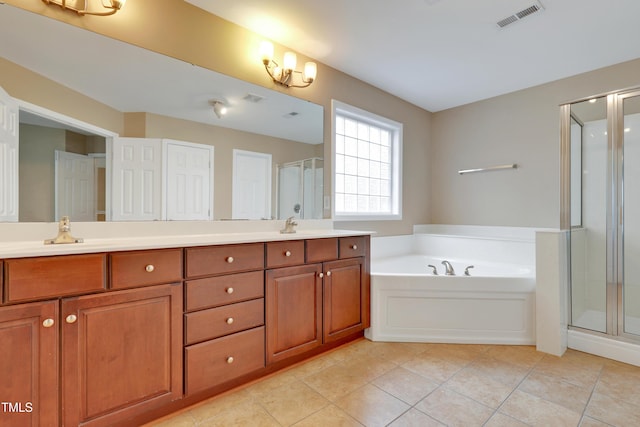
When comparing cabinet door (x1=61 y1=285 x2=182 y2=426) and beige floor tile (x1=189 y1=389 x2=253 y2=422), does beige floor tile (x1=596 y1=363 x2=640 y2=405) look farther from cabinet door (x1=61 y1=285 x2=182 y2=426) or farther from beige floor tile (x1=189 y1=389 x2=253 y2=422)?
cabinet door (x1=61 y1=285 x2=182 y2=426)

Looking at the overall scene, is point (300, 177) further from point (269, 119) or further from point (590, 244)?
point (590, 244)

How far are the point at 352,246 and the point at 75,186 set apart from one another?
172 cm

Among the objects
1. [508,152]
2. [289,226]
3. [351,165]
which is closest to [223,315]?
[289,226]

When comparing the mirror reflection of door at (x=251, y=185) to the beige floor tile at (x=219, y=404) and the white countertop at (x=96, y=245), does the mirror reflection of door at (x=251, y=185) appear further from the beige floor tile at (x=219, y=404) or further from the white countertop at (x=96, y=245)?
the beige floor tile at (x=219, y=404)

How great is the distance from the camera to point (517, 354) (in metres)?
2.16

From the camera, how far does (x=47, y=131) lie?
149 cm

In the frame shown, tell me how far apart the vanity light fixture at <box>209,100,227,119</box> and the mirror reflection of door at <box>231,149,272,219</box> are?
262mm

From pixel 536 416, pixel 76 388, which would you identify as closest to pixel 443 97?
pixel 536 416

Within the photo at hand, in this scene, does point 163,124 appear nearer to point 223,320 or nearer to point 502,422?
point 223,320

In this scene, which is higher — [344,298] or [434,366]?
[344,298]

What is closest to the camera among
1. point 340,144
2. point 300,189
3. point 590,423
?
point 590,423

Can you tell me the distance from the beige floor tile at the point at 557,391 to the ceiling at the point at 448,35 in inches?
93.5

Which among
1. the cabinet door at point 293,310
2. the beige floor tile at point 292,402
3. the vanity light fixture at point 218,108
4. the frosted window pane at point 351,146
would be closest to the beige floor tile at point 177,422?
the beige floor tile at point 292,402

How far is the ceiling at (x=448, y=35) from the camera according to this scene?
1.99 meters
